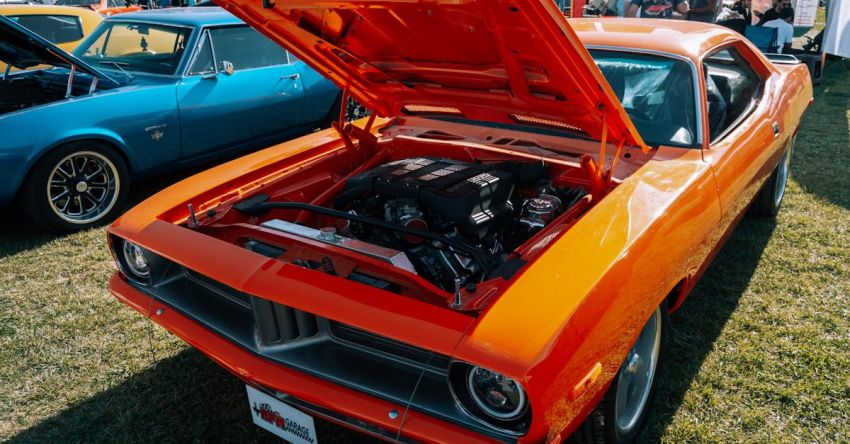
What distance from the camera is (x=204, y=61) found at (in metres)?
5.02

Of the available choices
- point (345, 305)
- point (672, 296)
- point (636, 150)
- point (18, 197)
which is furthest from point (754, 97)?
point (18, 197)

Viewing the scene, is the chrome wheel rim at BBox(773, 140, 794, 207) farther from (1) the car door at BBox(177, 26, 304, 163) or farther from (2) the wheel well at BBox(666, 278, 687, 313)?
(1) the car door at BBox(177, 26, 304, 163)

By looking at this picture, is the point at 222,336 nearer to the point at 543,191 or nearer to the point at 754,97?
the point at 543,191

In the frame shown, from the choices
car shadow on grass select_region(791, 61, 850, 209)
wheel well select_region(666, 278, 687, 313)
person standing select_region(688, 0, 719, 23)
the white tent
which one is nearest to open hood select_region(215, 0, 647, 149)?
wheel well select_region(666, 278, 687, 313)

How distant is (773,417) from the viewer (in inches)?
92.8

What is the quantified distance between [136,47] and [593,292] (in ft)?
16.0

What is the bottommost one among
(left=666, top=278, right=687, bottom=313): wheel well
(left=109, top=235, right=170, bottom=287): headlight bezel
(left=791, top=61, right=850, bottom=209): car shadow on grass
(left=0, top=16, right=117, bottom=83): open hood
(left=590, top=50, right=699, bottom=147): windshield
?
(left=791, top=61, right=850, bottom=209): car shadow on grass

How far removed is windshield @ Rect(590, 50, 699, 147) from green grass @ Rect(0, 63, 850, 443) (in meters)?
0.92

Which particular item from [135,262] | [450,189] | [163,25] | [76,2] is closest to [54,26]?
[163,25]

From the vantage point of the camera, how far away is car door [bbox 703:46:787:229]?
8.71 ft

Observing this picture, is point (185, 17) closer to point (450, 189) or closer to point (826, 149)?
point (450, 189)

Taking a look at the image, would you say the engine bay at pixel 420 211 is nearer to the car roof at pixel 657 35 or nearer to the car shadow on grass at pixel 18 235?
the car roof at pixel 657 35

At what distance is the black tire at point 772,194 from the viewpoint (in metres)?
3.83

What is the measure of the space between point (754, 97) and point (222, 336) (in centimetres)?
302
